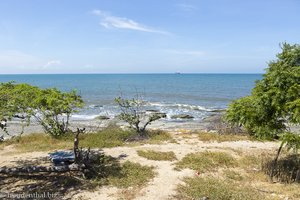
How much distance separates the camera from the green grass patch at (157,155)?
14.9 meters

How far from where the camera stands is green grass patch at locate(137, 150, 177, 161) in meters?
14.9

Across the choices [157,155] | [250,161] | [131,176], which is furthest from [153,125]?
[131,176]

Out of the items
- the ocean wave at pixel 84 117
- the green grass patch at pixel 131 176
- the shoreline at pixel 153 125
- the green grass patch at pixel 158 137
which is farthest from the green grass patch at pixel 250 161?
the ocean wave at pixel 84 117

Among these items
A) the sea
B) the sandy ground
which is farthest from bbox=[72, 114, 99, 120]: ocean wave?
the sandy ground

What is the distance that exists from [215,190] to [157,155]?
492 cm

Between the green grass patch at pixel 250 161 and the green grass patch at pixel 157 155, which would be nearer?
the green grass patch at pixel 250 161

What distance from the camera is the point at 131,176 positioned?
12.3 meters

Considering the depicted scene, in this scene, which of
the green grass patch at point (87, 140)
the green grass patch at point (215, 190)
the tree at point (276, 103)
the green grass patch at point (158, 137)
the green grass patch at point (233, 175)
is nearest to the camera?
the green grass patch at point (215, 190)

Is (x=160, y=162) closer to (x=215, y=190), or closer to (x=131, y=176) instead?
(x=131, y=176)

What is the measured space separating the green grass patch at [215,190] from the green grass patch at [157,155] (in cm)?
300

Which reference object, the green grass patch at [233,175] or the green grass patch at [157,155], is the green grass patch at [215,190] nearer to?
the green grass patch at [233,175]

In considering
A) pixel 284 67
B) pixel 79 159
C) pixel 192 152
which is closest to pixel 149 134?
pixel 192 152

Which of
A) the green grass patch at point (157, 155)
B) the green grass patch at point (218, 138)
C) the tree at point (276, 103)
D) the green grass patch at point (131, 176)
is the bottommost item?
the green grass patch at point (218, 138)

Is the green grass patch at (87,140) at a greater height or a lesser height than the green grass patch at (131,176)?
lesser
